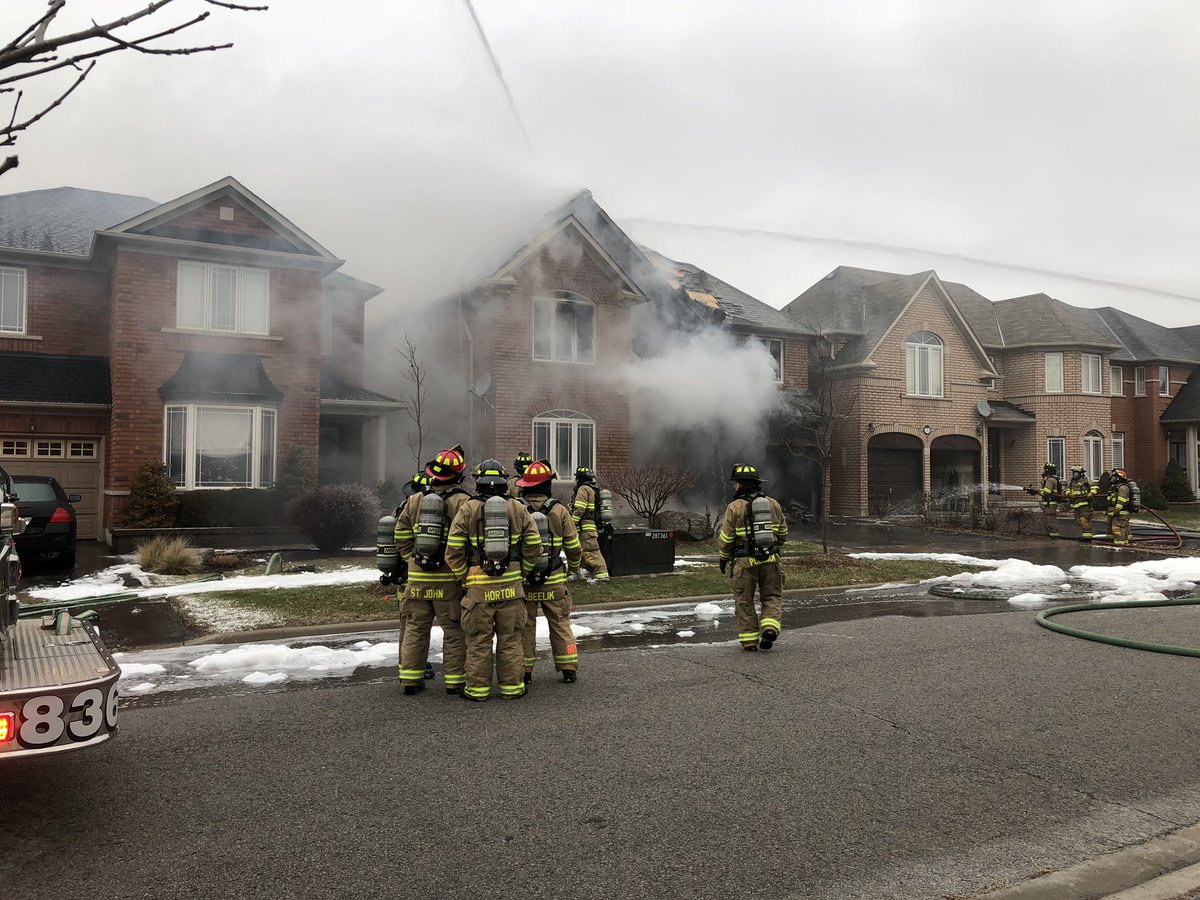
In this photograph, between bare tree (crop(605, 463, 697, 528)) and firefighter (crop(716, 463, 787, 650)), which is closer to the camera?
firefighter (crop(716, 463, 787, 650))

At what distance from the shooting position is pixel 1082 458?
28672mm

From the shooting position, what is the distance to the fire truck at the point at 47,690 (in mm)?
3455

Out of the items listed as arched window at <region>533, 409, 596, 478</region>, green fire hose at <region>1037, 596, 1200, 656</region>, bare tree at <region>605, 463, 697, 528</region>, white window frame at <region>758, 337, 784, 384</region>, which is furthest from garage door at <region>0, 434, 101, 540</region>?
green fire hose at <region>1037, 596, 1200, 656</region>

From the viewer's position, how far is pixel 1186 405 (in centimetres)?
3306

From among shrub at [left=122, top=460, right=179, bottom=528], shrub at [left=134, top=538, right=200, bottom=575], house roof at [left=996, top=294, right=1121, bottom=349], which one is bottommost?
shrub at [left=134, top=538, right=200, bottom=575]

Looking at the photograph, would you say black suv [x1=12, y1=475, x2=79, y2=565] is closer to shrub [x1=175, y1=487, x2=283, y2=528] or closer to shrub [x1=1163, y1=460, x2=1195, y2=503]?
shrub [x1=175, y1=487, x2=283, y2=528]

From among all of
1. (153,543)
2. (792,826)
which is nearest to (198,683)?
(792,826)

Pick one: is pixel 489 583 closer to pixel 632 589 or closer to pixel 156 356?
pixel 632 589

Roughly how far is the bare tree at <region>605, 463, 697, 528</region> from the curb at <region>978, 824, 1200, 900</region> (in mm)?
13695

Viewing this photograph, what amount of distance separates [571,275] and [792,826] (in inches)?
697

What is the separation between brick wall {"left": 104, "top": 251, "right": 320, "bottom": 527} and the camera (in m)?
16.8

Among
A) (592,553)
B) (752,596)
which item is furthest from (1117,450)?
(752,596)

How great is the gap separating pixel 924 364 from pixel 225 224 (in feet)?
63.3

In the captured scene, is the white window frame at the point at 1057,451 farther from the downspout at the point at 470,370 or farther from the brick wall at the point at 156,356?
the brick wall at the point at 156,356
